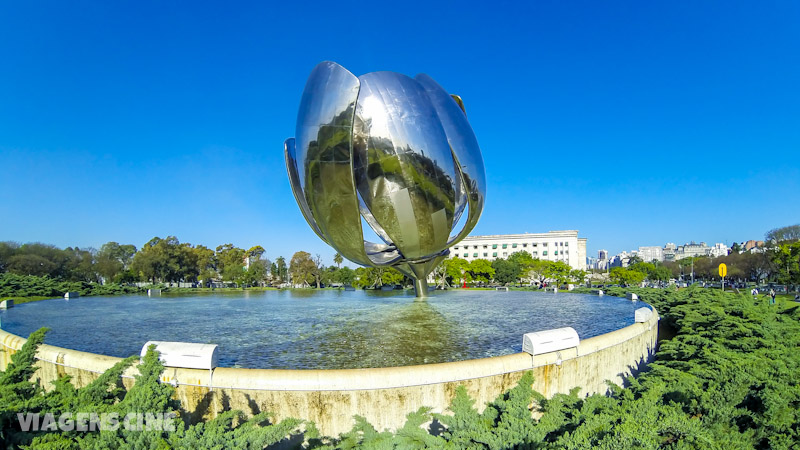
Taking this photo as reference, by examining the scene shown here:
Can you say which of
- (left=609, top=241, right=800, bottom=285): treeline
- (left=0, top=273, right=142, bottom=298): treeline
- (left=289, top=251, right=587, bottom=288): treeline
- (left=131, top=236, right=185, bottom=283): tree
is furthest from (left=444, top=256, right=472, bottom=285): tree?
(left=131, top=236, right=185, bottom=283): tree

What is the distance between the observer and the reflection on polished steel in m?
9.02

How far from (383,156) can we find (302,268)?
50.7 m

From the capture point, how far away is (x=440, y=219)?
1084 centimetres

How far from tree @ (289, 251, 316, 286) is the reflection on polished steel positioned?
1881 inches

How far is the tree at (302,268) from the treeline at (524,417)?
5256 cm

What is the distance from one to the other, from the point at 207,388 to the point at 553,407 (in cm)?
477

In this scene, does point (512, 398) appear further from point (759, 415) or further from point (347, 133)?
point (347, 133)

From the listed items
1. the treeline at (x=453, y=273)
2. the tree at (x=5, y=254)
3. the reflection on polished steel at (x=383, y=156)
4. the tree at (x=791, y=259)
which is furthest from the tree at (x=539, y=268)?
the tree at (x=5, y=254)

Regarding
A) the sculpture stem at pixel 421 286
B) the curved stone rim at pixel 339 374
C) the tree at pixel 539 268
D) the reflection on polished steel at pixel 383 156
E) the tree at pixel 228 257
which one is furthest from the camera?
the tree at pixel 228 257

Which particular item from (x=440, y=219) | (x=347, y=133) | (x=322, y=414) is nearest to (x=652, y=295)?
(x=440, y=219)

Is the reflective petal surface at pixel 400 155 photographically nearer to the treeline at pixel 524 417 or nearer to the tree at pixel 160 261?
the treeline at pixel 524 417

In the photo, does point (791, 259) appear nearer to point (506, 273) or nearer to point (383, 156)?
point (506, 273)

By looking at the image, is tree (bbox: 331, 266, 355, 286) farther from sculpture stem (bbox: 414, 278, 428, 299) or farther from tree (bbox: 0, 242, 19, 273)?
tree (bbox: 0, 242, 19, 273)

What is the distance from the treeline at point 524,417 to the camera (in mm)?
4125
